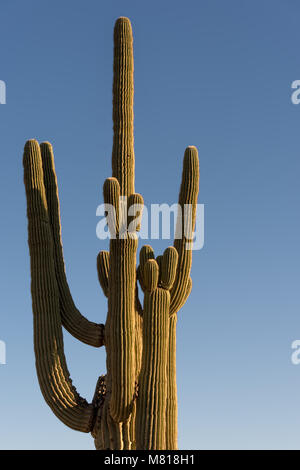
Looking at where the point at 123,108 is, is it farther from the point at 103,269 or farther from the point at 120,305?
the point at 120,305

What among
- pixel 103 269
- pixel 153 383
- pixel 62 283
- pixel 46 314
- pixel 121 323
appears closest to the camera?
pixel 153 383

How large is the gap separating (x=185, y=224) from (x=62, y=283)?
2017mm

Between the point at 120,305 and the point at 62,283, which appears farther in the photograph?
the point at 62,283

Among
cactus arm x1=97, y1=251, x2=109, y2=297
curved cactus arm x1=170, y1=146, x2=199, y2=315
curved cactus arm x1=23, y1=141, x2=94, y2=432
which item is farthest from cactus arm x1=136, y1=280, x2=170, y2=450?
cactus arm x1=97, y1=251, x2=109, y2=297

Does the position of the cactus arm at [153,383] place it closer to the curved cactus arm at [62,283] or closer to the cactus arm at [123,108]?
the curved cactus arm at [62,283]

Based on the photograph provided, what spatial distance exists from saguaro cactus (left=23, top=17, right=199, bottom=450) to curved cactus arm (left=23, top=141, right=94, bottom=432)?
1 cm

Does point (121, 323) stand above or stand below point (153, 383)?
above

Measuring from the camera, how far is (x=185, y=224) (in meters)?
12.9

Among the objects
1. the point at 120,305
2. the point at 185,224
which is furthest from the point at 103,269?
the point at 185,224

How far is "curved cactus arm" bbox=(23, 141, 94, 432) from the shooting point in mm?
12281

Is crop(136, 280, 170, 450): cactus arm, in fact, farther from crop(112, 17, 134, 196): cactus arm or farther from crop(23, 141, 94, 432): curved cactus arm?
crop(112, 17, 134, 196): cactus arm
